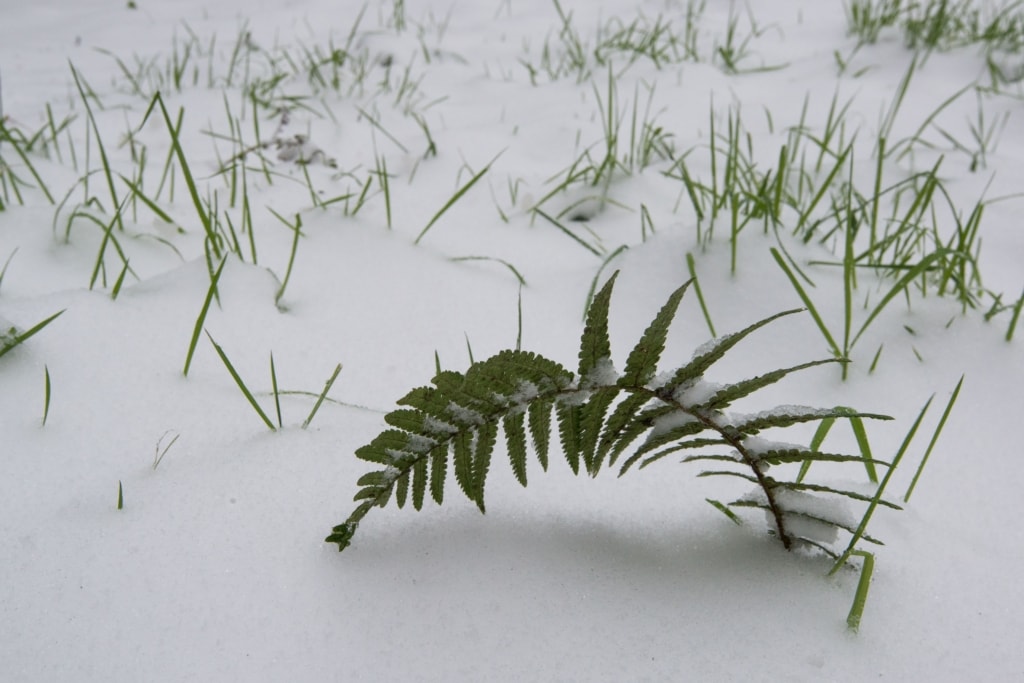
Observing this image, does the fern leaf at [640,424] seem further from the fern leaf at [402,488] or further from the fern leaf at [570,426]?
the fern leaf at [402,488]

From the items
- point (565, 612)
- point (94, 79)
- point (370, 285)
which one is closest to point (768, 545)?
point (565, 612)

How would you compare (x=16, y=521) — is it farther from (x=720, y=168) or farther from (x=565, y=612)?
(x=720, y=168)

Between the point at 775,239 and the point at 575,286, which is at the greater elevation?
the point at 775,239

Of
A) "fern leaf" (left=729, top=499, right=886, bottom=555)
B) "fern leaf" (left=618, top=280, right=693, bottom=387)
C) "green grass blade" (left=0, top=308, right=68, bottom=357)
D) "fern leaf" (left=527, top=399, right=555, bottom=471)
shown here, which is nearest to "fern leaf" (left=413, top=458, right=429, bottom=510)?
"fern leaf" (left=527, top=399, right=555, bottom=471)

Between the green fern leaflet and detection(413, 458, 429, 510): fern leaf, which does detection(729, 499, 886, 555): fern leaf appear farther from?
detection(413, 458, 429, 510): fern leaf

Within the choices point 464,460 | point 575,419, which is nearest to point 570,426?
point 575,419

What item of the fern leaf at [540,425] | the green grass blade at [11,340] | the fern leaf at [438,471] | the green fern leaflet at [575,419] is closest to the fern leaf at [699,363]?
the green fern leaflet at [575,419]

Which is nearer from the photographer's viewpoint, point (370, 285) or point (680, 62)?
point (370, 285)
